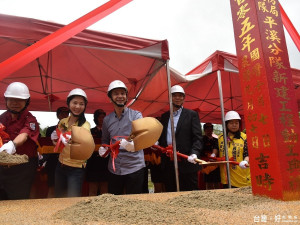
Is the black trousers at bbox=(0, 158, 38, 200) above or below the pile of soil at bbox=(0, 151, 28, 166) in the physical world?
below

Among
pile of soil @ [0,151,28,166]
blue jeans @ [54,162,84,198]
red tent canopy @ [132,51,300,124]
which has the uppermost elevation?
red tent canopy @ [132,51,300,124]

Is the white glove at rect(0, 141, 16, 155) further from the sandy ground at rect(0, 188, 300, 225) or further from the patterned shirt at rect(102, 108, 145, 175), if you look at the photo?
the patterned shirt at rect(102, 108, 145, 175)

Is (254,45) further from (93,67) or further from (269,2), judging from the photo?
(93,67)

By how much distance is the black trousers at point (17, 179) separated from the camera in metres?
2.05

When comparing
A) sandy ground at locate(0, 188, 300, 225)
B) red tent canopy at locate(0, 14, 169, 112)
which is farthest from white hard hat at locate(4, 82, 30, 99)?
sandy ground at locate(0, 188, 300, 225)

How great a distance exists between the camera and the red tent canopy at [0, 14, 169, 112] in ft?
7.61

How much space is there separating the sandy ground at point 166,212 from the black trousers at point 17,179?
1.76 feet

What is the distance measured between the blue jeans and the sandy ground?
556 millimetres

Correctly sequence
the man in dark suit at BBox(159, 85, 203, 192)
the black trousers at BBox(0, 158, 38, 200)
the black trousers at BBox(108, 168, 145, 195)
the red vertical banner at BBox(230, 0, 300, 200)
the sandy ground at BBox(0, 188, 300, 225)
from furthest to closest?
the man in dark suit at BBox(159, 85, 203, 192) < the black trousers at BBox(108, 168, 145, 195) < the black trousers at BBox(0, 158, 38, 200) < the red vertical banner at BBox(230, 0, 300, 200) < the sandy ground at BBox(0, 188, 300, 225)

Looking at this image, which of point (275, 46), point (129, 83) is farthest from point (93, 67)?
point (275, 46)

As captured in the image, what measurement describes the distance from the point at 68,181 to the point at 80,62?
92.6 inches

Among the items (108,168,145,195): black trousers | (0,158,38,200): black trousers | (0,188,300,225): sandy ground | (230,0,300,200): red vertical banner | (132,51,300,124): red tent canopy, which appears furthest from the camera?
(132,51,300,124): red tent canopy

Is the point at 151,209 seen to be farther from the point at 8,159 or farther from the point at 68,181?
the point at 68,181

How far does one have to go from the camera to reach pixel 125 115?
7.94 feet
